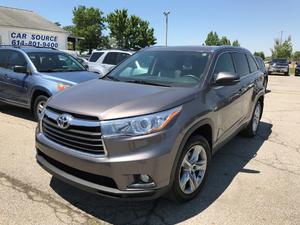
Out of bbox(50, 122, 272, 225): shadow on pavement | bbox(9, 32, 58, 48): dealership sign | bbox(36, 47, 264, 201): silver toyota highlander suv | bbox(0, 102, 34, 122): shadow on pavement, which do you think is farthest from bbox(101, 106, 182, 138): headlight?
bbox(9, 32, 58, 48): dealership sign

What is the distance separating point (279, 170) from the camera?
5.04m

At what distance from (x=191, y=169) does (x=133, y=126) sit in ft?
3.41

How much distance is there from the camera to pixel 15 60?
314 inches

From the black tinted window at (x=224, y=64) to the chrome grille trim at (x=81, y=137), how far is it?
6.61 ft

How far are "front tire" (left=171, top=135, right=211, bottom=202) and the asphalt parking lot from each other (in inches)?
6.2

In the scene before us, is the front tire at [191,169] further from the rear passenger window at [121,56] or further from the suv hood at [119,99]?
the rear passenger window at [121,56]

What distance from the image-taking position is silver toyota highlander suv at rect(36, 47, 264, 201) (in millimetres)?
3127

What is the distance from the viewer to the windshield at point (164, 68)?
4316 mm

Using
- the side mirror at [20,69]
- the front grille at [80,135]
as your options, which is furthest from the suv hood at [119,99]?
the side mirror at [20,69]

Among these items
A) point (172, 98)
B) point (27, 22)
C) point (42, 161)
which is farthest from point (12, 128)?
point (27, 22)

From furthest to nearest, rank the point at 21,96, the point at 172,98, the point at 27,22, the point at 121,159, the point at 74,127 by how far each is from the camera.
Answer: the point at 27,22 < the point at 21,96 < the point at 172,98 < the point at 74,127 < the point at 121,159

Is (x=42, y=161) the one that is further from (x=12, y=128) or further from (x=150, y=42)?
(x=150, y=42)

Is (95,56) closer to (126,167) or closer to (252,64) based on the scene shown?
(252,64)

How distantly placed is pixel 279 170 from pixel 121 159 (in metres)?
2.98
